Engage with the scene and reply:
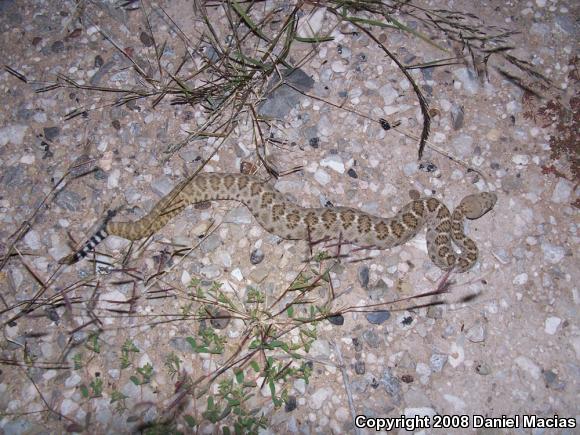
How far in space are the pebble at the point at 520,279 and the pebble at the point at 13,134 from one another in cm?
587

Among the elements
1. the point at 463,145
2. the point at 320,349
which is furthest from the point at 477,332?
the point at 463,145

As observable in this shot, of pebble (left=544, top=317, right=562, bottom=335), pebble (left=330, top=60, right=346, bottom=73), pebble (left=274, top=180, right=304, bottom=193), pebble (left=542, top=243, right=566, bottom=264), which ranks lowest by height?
pebble (left=544, top=317, right=562, bottom=335)

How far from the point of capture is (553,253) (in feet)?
16.4

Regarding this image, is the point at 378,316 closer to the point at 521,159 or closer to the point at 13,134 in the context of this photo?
the point at 521,159

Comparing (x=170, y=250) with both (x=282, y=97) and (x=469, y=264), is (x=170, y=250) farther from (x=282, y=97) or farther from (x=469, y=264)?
(x=469, y=264)

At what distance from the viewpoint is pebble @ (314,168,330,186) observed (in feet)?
17.8

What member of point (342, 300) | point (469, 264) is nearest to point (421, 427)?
point (342, 300)

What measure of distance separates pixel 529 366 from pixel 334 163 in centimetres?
288

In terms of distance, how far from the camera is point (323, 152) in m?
5.56

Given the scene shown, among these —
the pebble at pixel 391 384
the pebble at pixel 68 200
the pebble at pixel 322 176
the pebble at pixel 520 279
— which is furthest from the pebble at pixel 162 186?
the pebble at pixel 520 279

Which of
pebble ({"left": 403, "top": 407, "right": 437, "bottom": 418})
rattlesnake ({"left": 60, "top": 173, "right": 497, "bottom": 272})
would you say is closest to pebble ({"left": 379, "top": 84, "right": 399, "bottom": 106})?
rattlesnake ({"left": 60, "top": 173, "right": 497, "bottom": 272})

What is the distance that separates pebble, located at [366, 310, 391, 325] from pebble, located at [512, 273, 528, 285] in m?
1.37

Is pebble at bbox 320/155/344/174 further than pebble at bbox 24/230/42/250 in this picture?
Yes

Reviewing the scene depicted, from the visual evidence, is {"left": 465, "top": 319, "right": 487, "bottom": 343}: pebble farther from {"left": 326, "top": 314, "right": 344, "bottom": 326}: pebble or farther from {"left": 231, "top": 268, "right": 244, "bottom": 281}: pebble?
{"left": 231, "top": 268, "right": 244, "bottom": 281}: pebble
